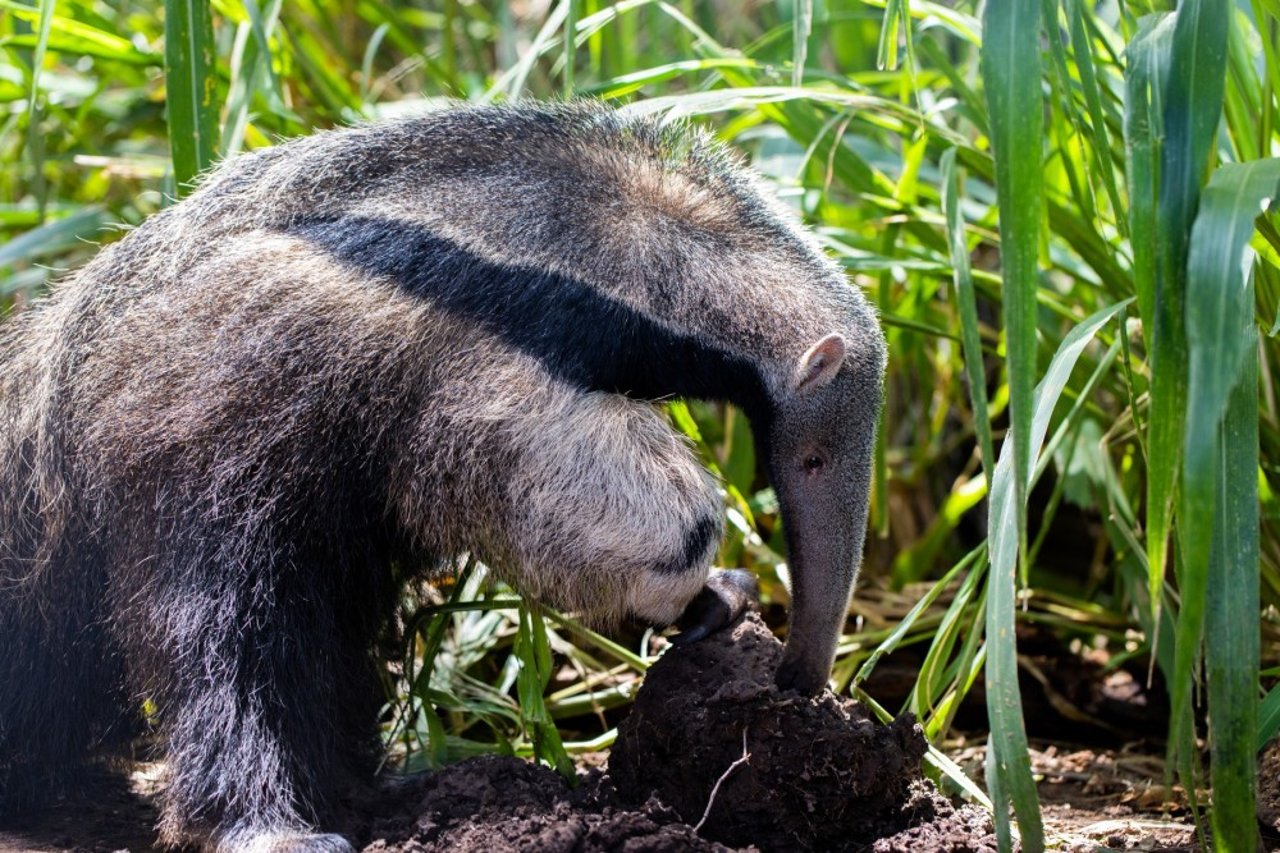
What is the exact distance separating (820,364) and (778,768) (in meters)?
0.98

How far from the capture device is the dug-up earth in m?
2.96

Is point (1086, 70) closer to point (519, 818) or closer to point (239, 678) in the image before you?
point (519, 818)

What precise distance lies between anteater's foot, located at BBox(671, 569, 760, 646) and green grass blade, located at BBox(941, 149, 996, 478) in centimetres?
89

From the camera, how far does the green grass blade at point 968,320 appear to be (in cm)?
258

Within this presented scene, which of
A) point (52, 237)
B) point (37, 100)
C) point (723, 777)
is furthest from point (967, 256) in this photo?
point (52, 237)

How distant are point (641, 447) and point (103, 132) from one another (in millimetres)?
4355

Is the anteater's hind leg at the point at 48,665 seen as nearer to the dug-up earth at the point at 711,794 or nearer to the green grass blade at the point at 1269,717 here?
the dug-up earth at the point at 711,794

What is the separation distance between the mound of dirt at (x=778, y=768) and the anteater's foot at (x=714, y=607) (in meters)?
0.28

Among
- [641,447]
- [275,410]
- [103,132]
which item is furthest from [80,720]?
[103,132]

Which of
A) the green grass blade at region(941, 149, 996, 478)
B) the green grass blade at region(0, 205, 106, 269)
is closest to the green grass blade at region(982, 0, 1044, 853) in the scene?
the green grass blade at region(941, 149, 996, 478)

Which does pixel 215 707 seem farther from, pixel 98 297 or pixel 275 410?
pixel 98 297

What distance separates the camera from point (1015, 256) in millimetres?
2383

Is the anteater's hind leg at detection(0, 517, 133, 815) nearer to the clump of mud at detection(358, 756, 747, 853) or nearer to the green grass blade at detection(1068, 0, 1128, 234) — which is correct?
the clump of mud at detection(358, 756, 747, 853)

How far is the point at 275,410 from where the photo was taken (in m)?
3.24
